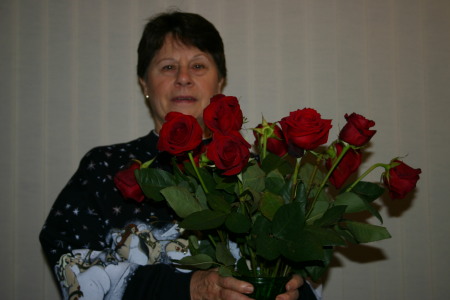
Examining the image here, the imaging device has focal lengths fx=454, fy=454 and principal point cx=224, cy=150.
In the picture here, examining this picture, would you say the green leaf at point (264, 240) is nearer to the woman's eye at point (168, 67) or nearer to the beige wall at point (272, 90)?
the woman's eye at point (168, 67)

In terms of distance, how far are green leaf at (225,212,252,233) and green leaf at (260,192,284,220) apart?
0.03 m

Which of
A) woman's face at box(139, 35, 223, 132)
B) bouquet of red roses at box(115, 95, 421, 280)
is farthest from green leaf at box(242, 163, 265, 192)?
woman's face at box(139, 35, 223, 132)

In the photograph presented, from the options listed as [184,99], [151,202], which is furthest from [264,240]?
[184,99]

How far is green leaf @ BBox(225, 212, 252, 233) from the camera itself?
0.72 metres

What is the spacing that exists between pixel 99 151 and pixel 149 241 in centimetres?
31

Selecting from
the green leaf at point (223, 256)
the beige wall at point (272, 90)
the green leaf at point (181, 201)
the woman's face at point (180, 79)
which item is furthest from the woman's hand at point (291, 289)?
the beige wall at point (272, 90)

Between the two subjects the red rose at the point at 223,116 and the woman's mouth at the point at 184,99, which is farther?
the woman's mouth at the point at 184,99

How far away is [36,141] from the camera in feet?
5.50

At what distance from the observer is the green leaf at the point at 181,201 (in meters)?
0.76

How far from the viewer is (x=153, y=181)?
0.81 meters

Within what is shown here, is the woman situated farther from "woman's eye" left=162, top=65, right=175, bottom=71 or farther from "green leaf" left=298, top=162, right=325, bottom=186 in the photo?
"green leaf" left=298, top=162, right=325, bottom=186

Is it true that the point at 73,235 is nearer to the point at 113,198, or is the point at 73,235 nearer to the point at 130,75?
the point at 113,198

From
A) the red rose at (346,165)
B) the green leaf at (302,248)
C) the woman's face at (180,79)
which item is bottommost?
the green leaf at (302,248)

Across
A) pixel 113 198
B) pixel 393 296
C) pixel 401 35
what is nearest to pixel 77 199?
pixel 113 198
